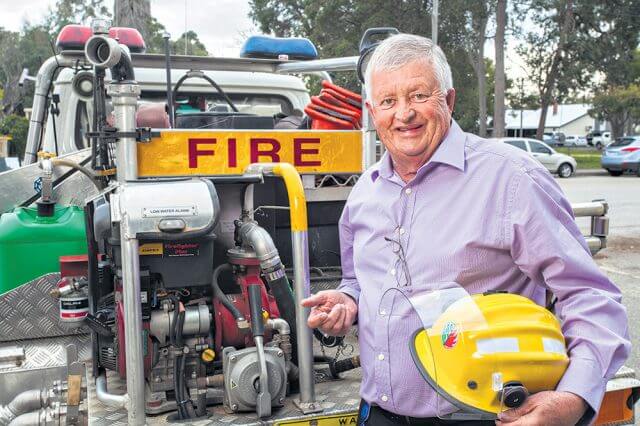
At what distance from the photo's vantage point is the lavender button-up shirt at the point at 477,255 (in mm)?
1788

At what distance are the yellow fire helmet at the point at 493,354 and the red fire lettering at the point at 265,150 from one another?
190 centimetres

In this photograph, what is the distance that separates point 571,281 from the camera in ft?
6.08

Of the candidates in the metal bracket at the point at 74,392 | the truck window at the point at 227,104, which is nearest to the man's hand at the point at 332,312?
the metal bracket at the point at 74,392

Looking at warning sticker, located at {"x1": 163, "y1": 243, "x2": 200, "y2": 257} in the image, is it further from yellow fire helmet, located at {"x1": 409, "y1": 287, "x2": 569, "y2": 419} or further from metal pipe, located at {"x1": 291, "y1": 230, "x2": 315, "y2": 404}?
yellow fire helmet, located at {"x1": 409, "y1": 287, "x2": 569, "y2": 419}

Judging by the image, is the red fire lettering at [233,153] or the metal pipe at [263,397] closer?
the metal pipe at [263,397]

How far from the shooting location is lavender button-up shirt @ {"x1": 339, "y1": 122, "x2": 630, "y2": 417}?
1.79 m

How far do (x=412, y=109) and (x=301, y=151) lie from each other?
164cm

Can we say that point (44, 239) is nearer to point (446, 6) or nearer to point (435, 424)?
point (435, 424)

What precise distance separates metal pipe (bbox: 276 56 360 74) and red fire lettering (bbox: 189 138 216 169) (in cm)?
107

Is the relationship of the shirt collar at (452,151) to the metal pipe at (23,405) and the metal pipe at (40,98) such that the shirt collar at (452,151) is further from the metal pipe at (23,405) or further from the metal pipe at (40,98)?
the metal pipe at (40,98)

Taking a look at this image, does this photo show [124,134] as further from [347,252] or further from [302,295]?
[347,252]

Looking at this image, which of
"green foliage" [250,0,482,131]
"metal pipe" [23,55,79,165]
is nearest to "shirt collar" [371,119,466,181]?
"metal pipe" [23,55,79,165]

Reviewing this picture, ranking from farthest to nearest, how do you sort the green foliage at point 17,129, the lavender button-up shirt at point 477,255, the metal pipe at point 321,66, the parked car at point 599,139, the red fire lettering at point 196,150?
the parked car at point 599,139 → the green foliage at point 17,129 → the metal pipe at point 321,66 → the red fire lettering at point 196,150 → the lavender button-up shirt at point 477,255

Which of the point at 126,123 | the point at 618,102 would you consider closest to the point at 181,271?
the point at 126,123
